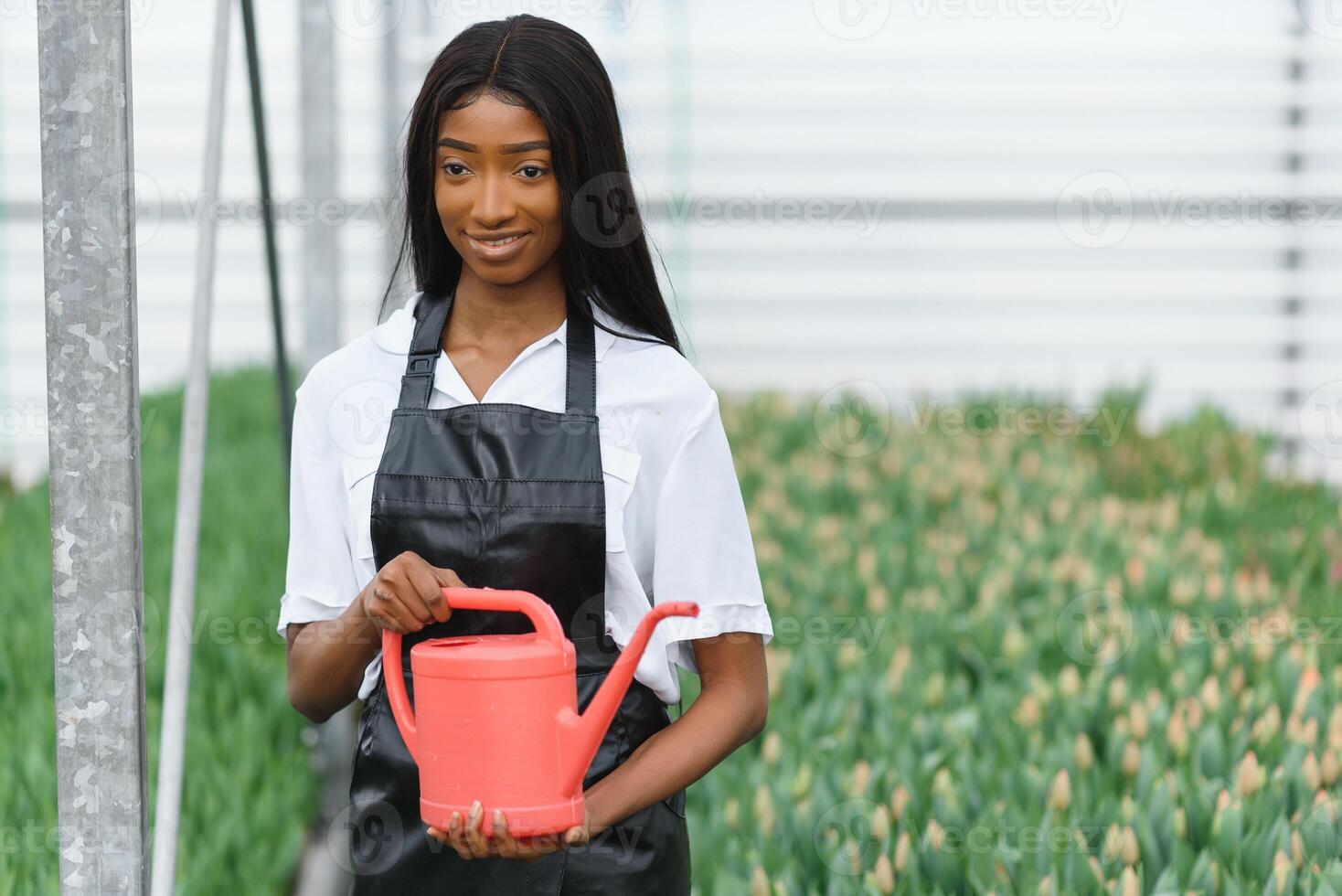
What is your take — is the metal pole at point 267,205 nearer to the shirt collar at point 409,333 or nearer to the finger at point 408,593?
the shirt collar at point 409,333

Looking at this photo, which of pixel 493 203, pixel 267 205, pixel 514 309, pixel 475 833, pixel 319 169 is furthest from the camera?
pixel 319 169

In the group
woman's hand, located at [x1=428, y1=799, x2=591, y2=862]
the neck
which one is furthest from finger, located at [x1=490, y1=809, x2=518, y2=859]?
the neck

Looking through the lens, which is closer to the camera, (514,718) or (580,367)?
(514,718)

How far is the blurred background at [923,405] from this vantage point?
8.81 ft

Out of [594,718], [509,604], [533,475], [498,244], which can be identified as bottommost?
[594,718]

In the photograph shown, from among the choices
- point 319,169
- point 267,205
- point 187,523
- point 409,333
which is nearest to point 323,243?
point 319,169

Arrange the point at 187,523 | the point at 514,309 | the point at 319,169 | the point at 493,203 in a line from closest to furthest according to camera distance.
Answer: the point at 493,203
the point at 514,309
the point at 187,523
the point at 319,169

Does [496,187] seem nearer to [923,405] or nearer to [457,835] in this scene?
[457,835]

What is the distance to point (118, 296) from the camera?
141cm

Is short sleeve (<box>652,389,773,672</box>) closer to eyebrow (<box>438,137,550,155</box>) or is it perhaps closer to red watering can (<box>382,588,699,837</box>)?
red watering can (<box>382,588,699,837</box>)

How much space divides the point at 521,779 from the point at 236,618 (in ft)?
8.86

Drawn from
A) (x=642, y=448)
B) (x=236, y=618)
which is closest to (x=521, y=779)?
(x=642, y=448)

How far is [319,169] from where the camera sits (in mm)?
3568

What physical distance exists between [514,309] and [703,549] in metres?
0.33
